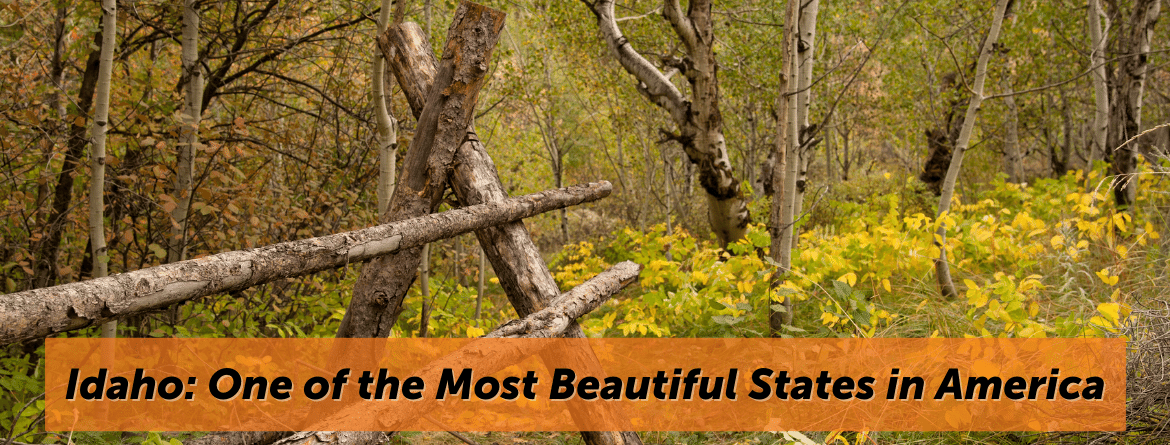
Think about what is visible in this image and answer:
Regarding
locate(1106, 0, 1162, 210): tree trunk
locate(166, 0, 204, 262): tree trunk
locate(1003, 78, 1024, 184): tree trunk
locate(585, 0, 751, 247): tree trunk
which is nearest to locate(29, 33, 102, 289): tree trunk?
locate(166, 0, 204, 262): tree trunk

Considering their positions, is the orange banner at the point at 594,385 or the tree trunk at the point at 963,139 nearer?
the orange banner at the point at 594,385

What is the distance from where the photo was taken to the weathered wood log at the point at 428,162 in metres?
2.90

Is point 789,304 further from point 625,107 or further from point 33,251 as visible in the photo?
point 625,107

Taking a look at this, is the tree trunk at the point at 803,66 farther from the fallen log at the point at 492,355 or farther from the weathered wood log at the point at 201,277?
the weathered wood log at the point at 201,277

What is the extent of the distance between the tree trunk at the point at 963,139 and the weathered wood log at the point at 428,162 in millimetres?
3231

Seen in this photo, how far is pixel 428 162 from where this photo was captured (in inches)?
115

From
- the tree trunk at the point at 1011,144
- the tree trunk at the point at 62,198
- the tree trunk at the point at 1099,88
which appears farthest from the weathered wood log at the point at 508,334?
the tree trunk at the point at 1011,144

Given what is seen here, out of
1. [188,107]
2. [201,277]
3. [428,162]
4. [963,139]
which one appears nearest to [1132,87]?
[963,139]

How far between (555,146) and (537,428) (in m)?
7.86

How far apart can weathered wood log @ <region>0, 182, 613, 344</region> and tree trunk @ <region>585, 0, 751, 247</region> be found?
336cm

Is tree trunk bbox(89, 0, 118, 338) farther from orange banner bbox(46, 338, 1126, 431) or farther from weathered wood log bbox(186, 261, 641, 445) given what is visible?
weathered wood log bbox(186, 261, 641, 445)

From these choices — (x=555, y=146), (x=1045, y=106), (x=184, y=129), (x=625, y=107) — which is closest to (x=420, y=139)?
(x=184, y=129)

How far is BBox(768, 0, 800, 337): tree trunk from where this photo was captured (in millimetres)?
3709

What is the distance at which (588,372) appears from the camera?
2766 millimetres
